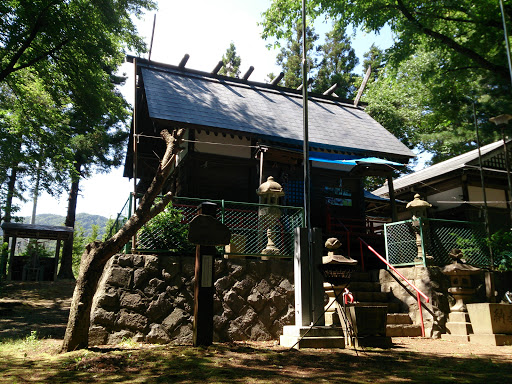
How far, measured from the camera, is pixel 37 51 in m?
12.1

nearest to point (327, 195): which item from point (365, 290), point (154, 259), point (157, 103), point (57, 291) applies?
point (365, 290)

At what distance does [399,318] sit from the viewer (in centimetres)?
896

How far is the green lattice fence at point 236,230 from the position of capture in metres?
8.04

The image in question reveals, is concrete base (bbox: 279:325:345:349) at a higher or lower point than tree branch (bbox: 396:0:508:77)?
lower

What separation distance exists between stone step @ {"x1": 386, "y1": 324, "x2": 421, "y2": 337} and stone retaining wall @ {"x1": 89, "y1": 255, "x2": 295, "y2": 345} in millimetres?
2272

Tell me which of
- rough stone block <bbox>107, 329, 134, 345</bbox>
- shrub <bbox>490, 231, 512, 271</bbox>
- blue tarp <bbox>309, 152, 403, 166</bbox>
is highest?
blue tarp <bbox>309, 152, 403, 166</bbox>

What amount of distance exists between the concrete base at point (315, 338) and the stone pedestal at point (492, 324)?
134 inches

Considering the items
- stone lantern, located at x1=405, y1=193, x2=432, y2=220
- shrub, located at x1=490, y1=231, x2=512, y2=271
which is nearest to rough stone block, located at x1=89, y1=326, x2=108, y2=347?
stone lantern, located at x1=405, y1=193, x2=432, y2=220

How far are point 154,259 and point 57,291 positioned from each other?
8704 mm

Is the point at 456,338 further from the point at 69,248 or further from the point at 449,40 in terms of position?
the point at 69,248

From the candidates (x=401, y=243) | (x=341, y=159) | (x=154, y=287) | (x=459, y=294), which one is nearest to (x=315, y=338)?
(x=154, y=287)

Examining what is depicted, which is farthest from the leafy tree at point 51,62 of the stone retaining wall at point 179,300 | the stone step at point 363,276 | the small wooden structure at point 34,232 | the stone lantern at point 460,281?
the stone lantern at point 460,281

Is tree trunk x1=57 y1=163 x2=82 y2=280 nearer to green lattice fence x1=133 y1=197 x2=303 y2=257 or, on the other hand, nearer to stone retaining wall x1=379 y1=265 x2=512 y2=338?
green lattice fence x1=133 y1=197 x2=303 y2=257

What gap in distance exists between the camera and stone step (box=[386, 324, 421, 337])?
28.5 ft
